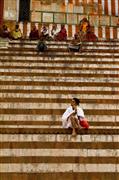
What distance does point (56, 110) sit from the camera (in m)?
12.4

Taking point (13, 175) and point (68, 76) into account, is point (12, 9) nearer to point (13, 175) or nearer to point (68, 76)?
point (68, 76)

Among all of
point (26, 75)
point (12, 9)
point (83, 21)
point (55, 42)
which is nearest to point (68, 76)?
point (26, 75)

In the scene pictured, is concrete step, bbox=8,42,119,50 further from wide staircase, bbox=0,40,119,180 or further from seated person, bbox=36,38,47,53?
seated person, bbox=36,38,47,53

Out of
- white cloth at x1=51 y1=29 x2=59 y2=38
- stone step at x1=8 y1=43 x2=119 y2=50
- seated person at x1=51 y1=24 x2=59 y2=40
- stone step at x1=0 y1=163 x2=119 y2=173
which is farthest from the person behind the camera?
white cloth at x1=51 y1=29 x2=59 y2=38

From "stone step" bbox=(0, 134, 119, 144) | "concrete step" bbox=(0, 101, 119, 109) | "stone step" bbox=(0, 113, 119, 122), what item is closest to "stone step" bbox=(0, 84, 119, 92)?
"concrete step" bbox=(0, 101, 119, 109)

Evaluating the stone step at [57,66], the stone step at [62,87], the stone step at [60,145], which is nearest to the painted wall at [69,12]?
the stone step at [57,66]

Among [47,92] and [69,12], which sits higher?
[69,12]

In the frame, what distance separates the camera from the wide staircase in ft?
32.0

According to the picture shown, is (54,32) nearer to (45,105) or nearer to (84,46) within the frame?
(84,46)

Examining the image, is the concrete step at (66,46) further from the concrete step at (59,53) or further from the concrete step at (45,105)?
the concrete step at (45,105)

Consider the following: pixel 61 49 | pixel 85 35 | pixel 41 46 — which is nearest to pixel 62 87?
pixel 41 46

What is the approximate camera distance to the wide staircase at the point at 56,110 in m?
9.74

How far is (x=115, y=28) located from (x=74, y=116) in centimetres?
1340

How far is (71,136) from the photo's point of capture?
405 inches
